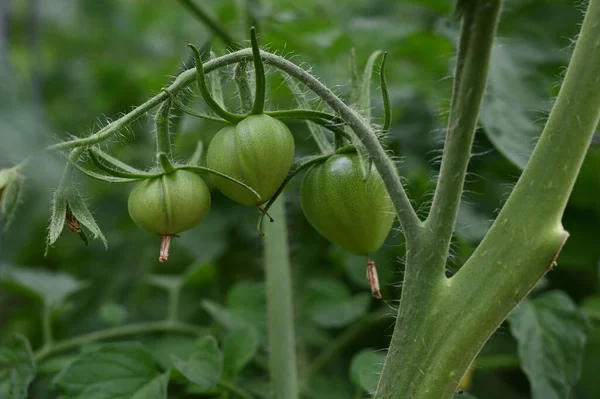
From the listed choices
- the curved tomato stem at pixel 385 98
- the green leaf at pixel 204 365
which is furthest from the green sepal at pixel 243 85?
the green leaf at pixel 204 365

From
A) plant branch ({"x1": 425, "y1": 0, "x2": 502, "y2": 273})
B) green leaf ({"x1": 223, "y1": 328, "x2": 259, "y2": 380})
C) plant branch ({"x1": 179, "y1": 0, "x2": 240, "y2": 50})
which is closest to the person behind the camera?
plant branch ({"x1": 425, "y1": 0, "x2": 502, "y2": 273})

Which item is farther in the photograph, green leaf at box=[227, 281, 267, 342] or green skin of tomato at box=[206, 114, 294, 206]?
green leaf at box=[227, 281, 267, 342]

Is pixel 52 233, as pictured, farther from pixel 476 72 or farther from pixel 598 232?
pixel 598 232

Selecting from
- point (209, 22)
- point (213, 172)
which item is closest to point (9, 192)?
point (213, 172)

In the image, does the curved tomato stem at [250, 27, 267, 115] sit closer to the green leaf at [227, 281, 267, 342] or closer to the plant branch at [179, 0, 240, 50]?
the green leaf at [227, 281, 267, 342]

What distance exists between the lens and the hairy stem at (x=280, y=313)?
0.82 m

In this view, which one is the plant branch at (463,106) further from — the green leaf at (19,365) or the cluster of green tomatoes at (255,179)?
the green leaf at (19,365)

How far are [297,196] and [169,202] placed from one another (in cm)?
82

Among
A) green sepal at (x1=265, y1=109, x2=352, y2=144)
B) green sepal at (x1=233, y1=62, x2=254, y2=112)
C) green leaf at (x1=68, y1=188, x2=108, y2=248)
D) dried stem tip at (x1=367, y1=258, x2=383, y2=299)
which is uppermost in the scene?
green sepal at (x1=233, y1=62, x2=254, y2=112)

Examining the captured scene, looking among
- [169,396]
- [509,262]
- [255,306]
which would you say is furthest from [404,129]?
[509,262]

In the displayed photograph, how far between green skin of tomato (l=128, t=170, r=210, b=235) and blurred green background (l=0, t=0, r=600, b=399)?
0.21m

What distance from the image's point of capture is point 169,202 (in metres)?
0.57

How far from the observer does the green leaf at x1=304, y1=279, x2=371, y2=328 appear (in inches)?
40.0

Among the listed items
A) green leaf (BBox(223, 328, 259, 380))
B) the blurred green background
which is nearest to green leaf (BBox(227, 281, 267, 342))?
the blurred green background
